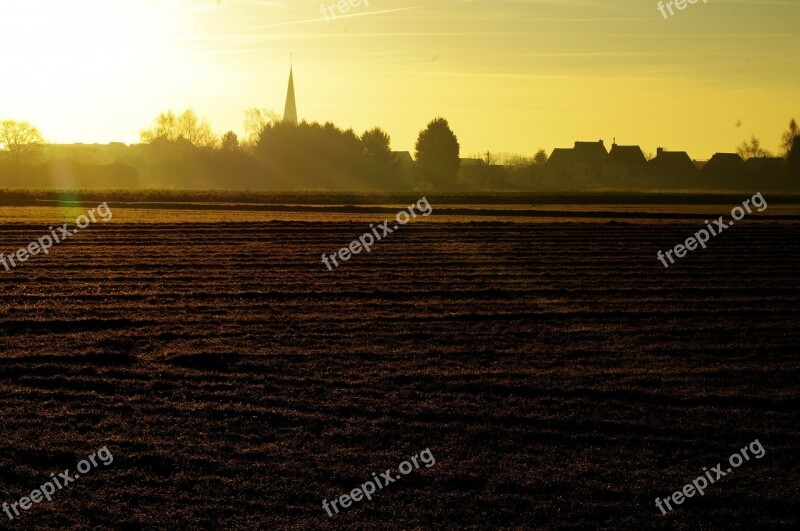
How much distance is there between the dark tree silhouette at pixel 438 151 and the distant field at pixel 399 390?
60231mm

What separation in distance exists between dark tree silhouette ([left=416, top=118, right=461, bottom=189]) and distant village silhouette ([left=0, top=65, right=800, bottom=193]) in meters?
0.10

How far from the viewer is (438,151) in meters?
82.1

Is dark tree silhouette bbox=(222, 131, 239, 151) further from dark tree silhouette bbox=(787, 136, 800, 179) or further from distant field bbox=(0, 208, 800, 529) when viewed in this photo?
distant field bbox=(0, 208, 800, 529)

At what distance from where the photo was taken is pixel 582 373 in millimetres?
12016

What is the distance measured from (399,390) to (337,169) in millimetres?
68055

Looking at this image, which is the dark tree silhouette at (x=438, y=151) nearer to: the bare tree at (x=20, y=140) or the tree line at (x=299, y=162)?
the tree line at (x=299, y=162)

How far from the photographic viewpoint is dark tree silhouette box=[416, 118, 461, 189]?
81750mm

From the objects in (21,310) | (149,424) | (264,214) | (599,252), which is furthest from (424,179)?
(149,424)

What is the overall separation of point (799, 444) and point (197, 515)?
648 cm

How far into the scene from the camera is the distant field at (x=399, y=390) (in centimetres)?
787

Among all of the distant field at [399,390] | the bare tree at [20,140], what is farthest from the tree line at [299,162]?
the distant field at [399,390]

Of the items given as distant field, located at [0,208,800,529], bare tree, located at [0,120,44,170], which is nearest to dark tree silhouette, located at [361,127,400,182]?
bare tree, located at [0,120,44,170]

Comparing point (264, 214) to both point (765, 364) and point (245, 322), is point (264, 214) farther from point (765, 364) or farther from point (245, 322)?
point (765, 364)

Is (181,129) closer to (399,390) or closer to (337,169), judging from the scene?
(337,169)
